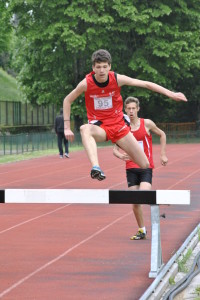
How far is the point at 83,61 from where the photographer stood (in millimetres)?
49469

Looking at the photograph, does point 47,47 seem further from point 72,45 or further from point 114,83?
point 114,83

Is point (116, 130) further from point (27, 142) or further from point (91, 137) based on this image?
point (27, 142)

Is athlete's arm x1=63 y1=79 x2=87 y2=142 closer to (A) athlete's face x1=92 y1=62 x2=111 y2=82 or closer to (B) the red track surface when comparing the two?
(A) athlete's face x1=92 y1=62 x2=111 y2=82

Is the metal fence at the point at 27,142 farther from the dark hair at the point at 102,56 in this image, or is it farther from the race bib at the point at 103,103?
the dark hair at the point at 102,56

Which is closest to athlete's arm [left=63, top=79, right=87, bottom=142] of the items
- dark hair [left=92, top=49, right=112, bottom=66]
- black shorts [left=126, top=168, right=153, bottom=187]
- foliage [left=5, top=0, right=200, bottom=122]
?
dark hair [left=92, top=49, right=112, bottom=66]

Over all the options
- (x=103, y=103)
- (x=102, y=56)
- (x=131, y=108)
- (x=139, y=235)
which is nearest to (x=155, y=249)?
(x=103, y=103)

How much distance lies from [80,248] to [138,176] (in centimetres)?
123

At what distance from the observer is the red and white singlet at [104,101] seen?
339 inches

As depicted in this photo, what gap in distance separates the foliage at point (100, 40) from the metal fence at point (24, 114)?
7.85 ft

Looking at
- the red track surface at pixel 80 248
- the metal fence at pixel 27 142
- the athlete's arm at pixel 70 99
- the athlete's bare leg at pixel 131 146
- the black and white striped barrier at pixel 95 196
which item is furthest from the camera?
the metal fence at pixel 27 142

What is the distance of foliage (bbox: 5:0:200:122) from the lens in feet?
150

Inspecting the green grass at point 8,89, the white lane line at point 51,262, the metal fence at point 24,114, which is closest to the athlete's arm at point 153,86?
the white lane line at point 51,262

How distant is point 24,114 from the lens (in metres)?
55.8

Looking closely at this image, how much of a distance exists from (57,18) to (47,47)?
2.03 metres
